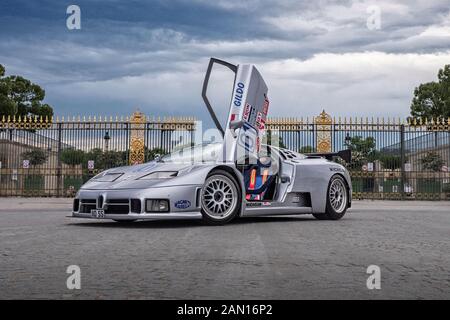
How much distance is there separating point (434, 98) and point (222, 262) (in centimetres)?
4967

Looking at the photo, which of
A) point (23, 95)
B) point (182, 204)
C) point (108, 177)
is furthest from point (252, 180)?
point (23, 95)

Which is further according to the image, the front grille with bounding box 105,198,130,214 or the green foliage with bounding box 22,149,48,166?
the green foliage with bounding box 22,149,48,166

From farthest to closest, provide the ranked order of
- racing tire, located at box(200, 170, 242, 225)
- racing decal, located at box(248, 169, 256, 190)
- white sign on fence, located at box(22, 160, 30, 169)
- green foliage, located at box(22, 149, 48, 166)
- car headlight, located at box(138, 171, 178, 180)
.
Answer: green foliage, located at box(22, 149, 48, 166) < white sign on fence, located at box(22, 160, 30, 169) < racing decal, located at box(248, 169, 256, 190) < racing tire, located at box(200, 170, 242, 225) < car headlight, located at box(138, 171, 178, 180)

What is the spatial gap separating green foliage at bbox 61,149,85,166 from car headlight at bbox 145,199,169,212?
15.7 metres

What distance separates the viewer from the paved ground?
3.30 m

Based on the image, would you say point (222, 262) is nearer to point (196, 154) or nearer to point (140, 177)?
point (140, 177)

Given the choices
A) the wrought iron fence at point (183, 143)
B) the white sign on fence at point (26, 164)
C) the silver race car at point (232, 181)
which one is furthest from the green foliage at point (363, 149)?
the white sign on fence at point (26, 164)

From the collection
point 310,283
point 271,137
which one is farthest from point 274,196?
point 271,137

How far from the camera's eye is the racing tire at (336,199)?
366 inches

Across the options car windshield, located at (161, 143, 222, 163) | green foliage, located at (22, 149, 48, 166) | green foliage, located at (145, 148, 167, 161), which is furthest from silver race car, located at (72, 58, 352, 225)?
green foliage, located at (22, 149, 48, 166)

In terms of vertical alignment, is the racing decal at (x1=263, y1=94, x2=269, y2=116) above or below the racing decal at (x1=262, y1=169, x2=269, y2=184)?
above

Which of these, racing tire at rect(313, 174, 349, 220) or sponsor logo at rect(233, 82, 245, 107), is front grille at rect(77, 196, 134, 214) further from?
racing tire at rect(313, 174, 349, 220)

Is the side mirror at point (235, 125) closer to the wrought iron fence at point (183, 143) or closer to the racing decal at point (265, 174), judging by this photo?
the racing decal at point (265, 174)
